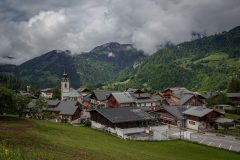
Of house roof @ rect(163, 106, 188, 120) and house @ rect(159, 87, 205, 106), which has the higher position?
house @ rect(159, 87, 205, 106)

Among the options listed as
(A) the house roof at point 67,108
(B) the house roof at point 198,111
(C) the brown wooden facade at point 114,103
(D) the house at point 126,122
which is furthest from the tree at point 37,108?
(B) the house roof at point 198,111

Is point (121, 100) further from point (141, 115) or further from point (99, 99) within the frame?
point (141, 115)

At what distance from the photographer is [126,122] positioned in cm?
7262

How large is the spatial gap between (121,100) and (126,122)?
4320 centimetres

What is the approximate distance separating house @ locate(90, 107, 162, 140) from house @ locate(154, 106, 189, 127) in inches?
678

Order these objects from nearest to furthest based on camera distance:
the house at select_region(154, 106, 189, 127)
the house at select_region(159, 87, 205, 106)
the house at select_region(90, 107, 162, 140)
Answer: the house at select_region(90, 107, 162, 140) < the house at select_region(154, 106, 189, 127) < the house at select_region(159, 87, 205, 106)

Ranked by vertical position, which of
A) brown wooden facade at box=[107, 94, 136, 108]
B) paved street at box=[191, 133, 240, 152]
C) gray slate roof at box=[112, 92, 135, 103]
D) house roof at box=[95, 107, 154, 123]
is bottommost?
paved street at box=[191, 133, 240, 152]

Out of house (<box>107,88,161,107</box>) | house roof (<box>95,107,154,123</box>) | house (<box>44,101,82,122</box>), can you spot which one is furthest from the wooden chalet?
house (<box>107,88,161,107</box>)

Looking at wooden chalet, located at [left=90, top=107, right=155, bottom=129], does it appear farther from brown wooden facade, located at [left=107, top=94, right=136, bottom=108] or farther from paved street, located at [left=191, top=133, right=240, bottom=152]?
brown wooden facade, located at [left=107, top=94, right=136, bottom=108]

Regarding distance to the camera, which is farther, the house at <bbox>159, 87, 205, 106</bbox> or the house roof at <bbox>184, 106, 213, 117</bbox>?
the house at <bbox>159, 87, 205, 106</bbox>

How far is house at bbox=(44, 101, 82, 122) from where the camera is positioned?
96.3 meters

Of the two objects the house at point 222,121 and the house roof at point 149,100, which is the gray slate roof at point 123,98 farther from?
the house at point 222,121

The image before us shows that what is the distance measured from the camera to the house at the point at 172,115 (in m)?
92.7

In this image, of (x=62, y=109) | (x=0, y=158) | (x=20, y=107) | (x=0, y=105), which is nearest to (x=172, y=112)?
(x=62, y=109)
